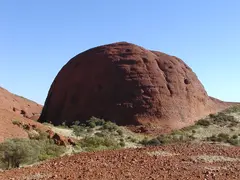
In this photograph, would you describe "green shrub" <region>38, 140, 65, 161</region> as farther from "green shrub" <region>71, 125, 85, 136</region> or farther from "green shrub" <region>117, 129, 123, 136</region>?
"green shrub" <region>117, 129, 123, 136</region>

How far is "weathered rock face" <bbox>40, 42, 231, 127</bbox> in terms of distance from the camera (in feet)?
116

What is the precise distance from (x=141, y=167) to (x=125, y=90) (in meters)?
26.8

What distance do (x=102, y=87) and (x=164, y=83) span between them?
259 inches

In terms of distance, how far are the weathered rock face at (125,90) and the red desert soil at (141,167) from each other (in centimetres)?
2216

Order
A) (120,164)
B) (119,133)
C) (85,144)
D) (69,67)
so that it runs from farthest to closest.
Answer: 1. (69,67)
2. (119,133)
3. (85,144)
4. (120,164)

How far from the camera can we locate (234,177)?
8750mm

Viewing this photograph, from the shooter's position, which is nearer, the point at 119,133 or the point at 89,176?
the point at 89,176

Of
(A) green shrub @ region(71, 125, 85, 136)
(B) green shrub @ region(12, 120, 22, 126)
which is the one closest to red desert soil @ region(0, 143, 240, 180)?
(B) green shrub @ region(12, 120, 22, 126)

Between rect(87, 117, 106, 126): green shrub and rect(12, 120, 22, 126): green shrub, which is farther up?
rect(87, 117, 106, 126): green shrub

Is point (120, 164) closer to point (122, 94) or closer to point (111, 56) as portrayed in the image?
point (122, 94)

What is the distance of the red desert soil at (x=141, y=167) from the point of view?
8.59m

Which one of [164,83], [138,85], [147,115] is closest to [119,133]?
[147,115]

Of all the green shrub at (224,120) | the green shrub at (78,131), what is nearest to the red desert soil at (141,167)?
the green shrub at (78,131)

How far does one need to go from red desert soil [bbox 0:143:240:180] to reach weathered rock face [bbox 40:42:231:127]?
2216cm
